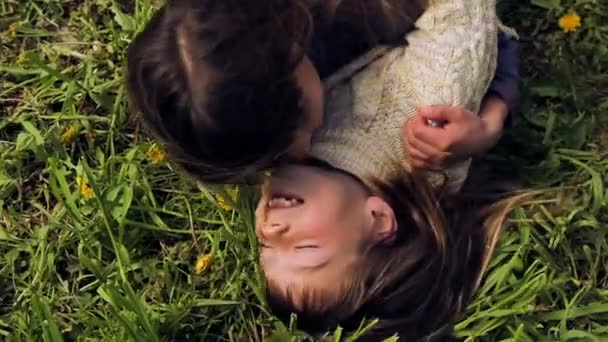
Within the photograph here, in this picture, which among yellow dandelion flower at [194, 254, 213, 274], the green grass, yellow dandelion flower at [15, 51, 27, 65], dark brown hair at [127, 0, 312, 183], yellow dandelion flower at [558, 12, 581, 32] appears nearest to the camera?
dark brown hair at [127, 0, 312, 183]

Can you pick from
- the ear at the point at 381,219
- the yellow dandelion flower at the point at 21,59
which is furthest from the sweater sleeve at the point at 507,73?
the yellow dandelion flower at the point at 21,59

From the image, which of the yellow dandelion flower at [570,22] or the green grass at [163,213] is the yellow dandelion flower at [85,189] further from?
the yellow dandelion flower at [570,22]

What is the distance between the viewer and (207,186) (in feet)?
6.93

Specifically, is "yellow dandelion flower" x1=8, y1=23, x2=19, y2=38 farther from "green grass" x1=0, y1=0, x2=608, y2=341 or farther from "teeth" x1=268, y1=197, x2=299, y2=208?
"teeth" x1=268, y1=197, x2=299, y2=208

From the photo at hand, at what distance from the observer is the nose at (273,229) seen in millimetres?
1854

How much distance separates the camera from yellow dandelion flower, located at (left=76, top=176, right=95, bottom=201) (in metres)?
2.15

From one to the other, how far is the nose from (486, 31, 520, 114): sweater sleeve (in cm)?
49

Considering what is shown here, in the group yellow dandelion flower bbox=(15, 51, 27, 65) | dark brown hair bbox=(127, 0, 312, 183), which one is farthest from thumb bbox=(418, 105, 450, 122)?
yellow dandelion flower bbox=(15, 51, 27, 65)

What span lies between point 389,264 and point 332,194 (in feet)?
0.58

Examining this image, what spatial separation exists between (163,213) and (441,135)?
65 centimetres

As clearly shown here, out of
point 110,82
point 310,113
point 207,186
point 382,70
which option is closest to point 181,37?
point 310,113

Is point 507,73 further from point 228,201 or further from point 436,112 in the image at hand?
point 228,201

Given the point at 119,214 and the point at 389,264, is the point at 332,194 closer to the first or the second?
the point at 389,264

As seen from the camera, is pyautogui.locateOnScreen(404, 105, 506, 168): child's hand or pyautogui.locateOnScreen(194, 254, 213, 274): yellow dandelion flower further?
pyautogui.locateOnScreen(194, 254, 213, 274): yellow dandelion flower
